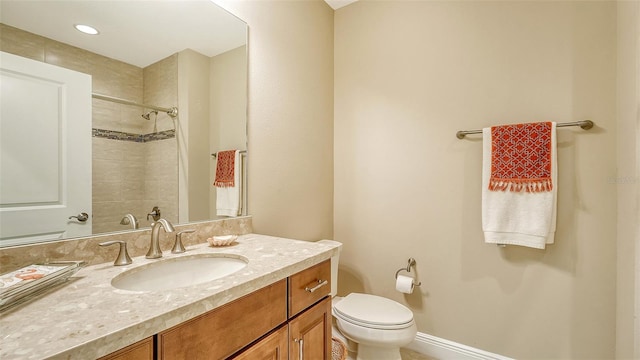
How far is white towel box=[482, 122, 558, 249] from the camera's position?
140cm

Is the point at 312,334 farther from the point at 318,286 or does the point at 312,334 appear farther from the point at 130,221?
the point at 130,221

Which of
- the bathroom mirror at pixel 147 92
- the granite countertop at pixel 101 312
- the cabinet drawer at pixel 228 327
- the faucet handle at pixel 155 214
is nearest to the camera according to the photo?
the granite countertop at pixel 101 312

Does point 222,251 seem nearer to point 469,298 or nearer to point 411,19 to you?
point 469,298

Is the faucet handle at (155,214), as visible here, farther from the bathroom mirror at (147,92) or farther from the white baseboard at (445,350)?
the white baseboard at (445,350)

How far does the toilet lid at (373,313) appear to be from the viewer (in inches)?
57.1

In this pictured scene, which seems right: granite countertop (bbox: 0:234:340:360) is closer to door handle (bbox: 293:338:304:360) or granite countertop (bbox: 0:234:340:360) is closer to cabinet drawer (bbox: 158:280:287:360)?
cabinet drawer (bbox: 158:280:287:360)

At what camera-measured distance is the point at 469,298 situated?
169 cm

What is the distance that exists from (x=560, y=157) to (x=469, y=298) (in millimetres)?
960

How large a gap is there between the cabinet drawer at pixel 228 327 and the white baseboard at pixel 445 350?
4.53 ft

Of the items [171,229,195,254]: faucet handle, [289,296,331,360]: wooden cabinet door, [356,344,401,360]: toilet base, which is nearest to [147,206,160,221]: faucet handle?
[171,229,195,254]: faucet handle

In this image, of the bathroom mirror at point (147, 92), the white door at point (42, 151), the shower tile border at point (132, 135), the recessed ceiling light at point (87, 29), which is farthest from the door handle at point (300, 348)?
the recessed ceiling light at point (87, 29)

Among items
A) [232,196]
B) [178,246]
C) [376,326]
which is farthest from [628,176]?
[178,246]

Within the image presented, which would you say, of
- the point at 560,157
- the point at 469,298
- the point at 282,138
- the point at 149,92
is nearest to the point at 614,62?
the point at 560,157

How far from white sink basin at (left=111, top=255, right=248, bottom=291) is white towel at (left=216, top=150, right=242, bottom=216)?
34 centimetres
